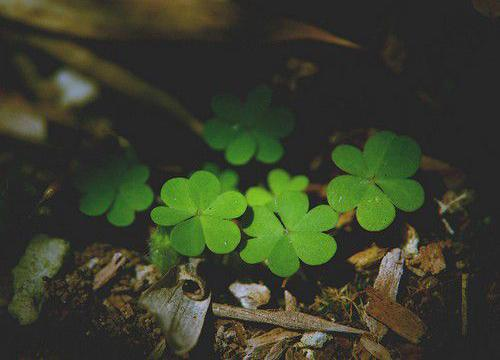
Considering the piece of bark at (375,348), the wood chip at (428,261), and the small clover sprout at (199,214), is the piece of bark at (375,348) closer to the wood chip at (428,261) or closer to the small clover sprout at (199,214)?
the wood chip at (428,261)

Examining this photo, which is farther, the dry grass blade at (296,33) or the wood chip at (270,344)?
the dry grass blade at (296,33)

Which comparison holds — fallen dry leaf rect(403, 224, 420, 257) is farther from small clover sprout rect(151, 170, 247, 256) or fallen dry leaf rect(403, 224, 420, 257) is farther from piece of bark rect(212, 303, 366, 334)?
small clover sprout rect(151, 170, 247, 256)

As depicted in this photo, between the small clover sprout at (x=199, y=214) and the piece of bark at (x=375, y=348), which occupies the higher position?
the small clover sprout at (x=199, y=214)

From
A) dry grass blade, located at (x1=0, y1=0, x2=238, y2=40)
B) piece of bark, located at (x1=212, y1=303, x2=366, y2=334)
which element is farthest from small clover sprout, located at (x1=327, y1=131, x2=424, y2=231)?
dry grass blade, located at (x1=0, y1=0, x2=238, y2=40)

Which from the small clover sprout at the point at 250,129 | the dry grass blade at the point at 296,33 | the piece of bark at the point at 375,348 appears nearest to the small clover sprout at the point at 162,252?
the small clover sprout at the point at 250,129

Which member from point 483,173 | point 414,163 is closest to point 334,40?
point 414,163

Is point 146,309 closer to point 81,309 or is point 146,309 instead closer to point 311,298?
point 81,309
